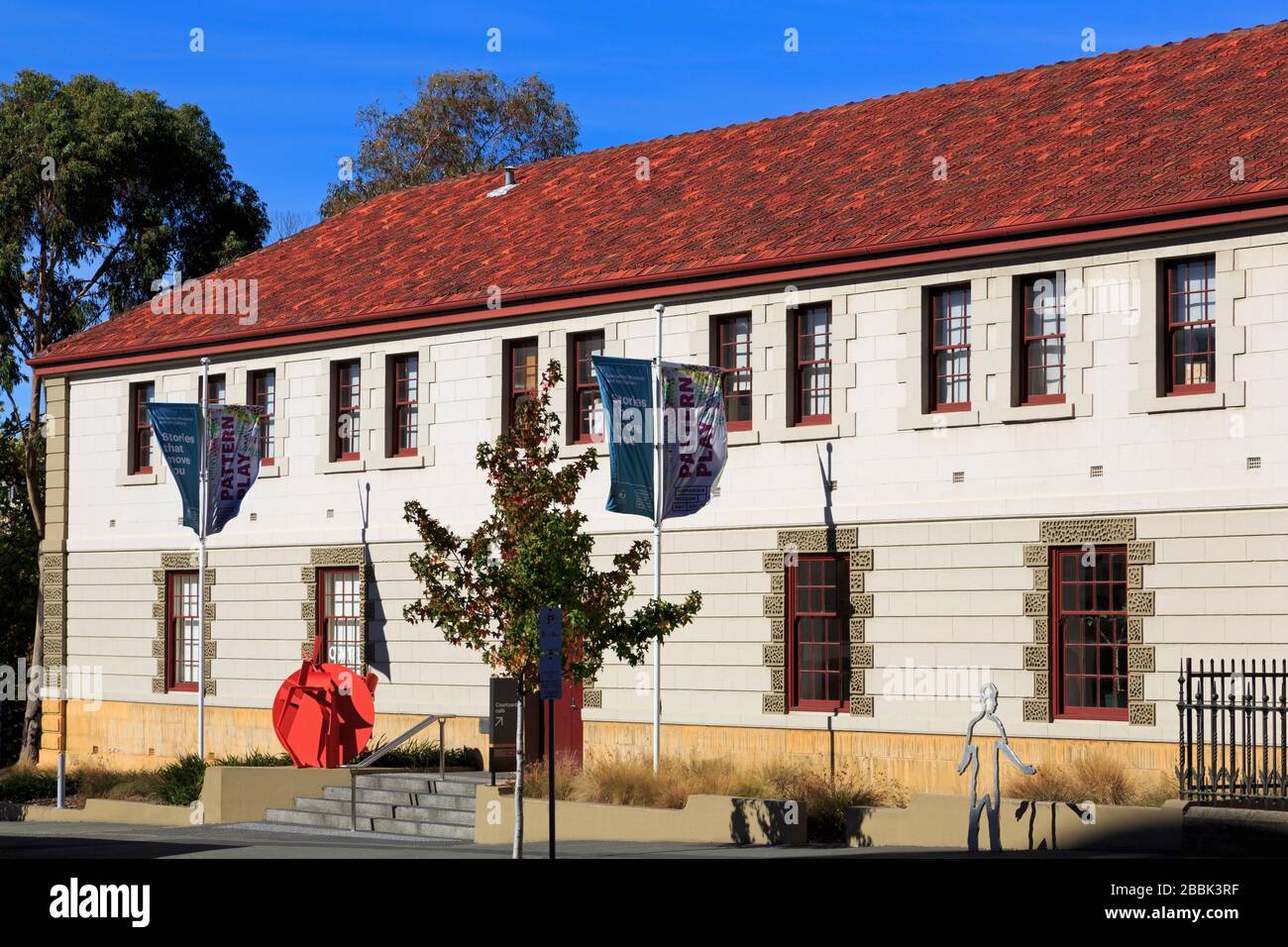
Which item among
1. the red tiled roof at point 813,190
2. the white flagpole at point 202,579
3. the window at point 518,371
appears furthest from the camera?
the white flagpole at point 202,579

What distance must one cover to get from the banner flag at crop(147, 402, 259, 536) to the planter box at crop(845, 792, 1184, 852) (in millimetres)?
14526

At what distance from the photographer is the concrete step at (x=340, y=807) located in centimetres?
2902

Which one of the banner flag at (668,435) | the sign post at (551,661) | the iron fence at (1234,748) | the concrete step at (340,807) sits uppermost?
the banner flag at (668,435)

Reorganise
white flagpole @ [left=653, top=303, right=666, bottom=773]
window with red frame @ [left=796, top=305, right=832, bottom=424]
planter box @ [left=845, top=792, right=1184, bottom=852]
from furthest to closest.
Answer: window with red frame @ [left=796, top=305, right=832, bottom=424]
white flagpole @ [left=653, top=303, right=666, bottom=773]
planter box @ [left=845, top=792, right=1184, bottom=852]

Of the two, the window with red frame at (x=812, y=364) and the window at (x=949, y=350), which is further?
the window with red frame at (x=812, y=364)

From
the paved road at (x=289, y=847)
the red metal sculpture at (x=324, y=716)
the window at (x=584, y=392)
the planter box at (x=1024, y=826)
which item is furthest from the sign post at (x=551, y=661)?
the red metal sculpture at (x=324, y=716)

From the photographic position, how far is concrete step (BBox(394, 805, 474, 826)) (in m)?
27.8

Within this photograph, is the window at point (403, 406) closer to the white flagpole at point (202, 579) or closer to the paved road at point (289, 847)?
the white flagpole at point (202, 579)

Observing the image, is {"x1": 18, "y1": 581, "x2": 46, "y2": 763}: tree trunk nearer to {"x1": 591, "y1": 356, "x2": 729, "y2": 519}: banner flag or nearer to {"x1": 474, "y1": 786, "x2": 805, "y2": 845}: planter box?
{"x1": 474, "y1": 786, "x2": 805, "y2": 845}: planter box

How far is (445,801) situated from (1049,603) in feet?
29.1

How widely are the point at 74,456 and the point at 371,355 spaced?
8120 mm

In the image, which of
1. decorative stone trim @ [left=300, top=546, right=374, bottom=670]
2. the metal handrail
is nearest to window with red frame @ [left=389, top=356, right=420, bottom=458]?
decorative stone trim @ [left=300, top=546, right=374, bottom=670]

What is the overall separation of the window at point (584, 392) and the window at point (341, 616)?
5103mm

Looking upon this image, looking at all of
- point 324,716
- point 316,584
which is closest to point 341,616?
point 316,584
